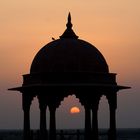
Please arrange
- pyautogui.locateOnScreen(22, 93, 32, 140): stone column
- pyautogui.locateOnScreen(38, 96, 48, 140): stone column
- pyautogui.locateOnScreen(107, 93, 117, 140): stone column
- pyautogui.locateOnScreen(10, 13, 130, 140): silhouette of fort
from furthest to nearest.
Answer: pyautogui.locateOnScreen(22, 93, 32, 140): stone column < pyautogui.locateOnScreen(107, 93, 117, 140): stone column < pyautogui.locateOnScreen(38, 96, 48, 140): stone column < pyautogui.locateOnScreen(10, 13, 130, 140): silhouette of fort

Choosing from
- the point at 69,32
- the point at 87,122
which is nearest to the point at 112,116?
the point at 87,122

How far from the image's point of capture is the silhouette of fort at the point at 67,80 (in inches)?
1129

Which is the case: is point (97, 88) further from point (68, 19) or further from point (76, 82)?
point (68, 19)

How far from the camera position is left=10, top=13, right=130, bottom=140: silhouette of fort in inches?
1129

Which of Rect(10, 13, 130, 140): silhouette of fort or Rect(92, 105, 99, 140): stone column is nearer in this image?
Rect(10, 13, 130, 140): silhouette of fort

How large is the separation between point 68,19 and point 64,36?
1024 mm

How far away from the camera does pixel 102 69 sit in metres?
29.3

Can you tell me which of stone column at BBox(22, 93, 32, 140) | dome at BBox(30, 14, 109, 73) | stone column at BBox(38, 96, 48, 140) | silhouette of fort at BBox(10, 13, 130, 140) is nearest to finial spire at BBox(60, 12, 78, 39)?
silhouette of fort at BBox(10, 13, 130, 140)

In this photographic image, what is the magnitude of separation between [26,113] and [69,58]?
3.34m

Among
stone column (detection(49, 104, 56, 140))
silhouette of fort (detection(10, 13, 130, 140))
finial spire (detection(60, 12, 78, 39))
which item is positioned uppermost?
finial spire (detection(60, 12, 78, 39))

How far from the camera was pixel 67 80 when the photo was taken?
94.2ft

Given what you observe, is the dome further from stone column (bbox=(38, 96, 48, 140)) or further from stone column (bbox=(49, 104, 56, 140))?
stone column (bbox=(49, 104, 56, 140))

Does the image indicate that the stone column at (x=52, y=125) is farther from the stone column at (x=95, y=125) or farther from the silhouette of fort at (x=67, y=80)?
the stone column at (x=95, y=125)

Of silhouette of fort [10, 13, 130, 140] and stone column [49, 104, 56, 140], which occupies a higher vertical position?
silhouette of fort [10, 13, 130, 140]
